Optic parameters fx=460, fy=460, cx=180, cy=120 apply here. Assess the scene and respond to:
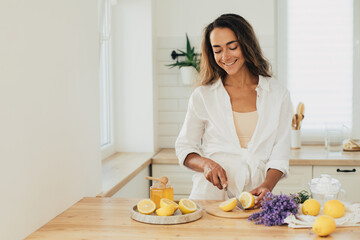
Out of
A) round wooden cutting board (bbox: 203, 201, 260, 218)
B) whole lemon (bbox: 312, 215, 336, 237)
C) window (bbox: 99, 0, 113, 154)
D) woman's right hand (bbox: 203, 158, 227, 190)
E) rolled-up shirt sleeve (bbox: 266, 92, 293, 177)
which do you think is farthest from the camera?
window (bbox: 99, 0, 113, 154)

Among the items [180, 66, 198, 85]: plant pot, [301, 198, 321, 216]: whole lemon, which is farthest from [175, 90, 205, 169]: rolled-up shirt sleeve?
[180, 66, 198, 85]: plant pot

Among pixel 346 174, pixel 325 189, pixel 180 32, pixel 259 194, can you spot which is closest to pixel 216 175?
pixel 259 194

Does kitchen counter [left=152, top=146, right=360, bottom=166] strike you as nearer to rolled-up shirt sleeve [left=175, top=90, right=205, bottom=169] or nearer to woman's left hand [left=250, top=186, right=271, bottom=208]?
rolled-up shirt sleeve [left=175, top=90, right=205, bottom=169]

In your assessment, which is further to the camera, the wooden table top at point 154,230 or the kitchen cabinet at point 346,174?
the kitchen cabinet at point 346,174

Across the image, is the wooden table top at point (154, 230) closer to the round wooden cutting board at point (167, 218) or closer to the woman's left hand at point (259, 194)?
the round wooden cutting board at point (167, 218)

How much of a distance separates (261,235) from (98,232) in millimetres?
523

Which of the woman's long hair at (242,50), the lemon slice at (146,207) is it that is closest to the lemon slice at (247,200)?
the lemon slice at (146,207)

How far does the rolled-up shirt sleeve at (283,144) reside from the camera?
2.03 meters

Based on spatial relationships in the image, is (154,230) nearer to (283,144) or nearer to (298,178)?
(283,144)

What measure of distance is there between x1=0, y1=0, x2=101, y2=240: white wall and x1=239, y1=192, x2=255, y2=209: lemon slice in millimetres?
721

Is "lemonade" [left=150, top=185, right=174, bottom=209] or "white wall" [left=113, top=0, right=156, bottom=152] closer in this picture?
"lemonade" [left=150, top=185, right=174, bottom=209]

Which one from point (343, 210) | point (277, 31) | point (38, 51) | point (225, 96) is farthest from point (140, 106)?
point (343, 210)

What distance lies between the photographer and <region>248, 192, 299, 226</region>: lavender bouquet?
1.53 meters

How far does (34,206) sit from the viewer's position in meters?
1.60
